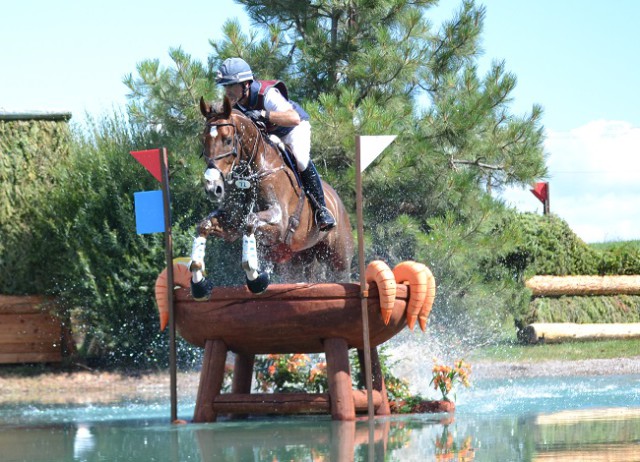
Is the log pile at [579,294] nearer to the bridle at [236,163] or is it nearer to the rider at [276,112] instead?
the rider at [276,112]

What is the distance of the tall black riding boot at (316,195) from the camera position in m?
8.41

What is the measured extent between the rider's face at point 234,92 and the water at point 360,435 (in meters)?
2.28

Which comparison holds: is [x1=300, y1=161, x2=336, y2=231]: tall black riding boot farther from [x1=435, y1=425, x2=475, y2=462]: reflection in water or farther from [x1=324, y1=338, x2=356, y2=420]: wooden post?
[x1=435, y1=425, x2=475, y2=462]: reflection in water

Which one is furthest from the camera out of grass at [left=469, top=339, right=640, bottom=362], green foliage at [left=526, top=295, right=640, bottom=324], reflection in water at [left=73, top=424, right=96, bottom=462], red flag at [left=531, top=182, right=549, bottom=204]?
red flag at [left=531, top=182, right=549, bottom=204]

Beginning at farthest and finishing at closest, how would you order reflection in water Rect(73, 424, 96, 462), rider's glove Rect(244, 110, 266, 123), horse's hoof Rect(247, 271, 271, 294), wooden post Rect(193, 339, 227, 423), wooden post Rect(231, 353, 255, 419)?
wooden post Rect(231, 353, 255, 419)
wooden post Rect(193, 339, 227, 423)
rider's glove Rect(244, 110, 266, 123)
horse's hoof Rect(247, 271, 271, 294)
reflection in water Rect(73, 424, 96, 462)

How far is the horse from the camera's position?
7.22m

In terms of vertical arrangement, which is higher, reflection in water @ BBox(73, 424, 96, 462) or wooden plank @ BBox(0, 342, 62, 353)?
wooden plank @ BBox(0, 342, 62, 353)

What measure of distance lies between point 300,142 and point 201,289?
1572 mm

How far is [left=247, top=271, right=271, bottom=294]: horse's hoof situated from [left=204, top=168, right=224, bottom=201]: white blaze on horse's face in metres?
0.63

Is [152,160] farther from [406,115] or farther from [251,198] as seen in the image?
[406,115]

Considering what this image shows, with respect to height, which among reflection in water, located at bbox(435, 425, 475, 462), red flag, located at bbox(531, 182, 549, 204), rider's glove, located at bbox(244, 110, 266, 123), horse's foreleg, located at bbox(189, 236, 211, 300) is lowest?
reflection in water, located at bbox(435, 425, 475, 462)

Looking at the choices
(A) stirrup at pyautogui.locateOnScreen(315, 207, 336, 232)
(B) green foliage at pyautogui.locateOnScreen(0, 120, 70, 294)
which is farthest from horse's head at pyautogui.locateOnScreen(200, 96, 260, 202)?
(B) green foliage at pyautogui.locateOnScreen(0, 120, 70, 294)

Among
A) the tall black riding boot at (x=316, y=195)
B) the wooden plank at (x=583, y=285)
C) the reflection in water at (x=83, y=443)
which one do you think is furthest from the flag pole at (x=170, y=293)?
the wooden plank at (x=583, y=285)

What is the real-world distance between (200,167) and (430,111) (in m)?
3.05
